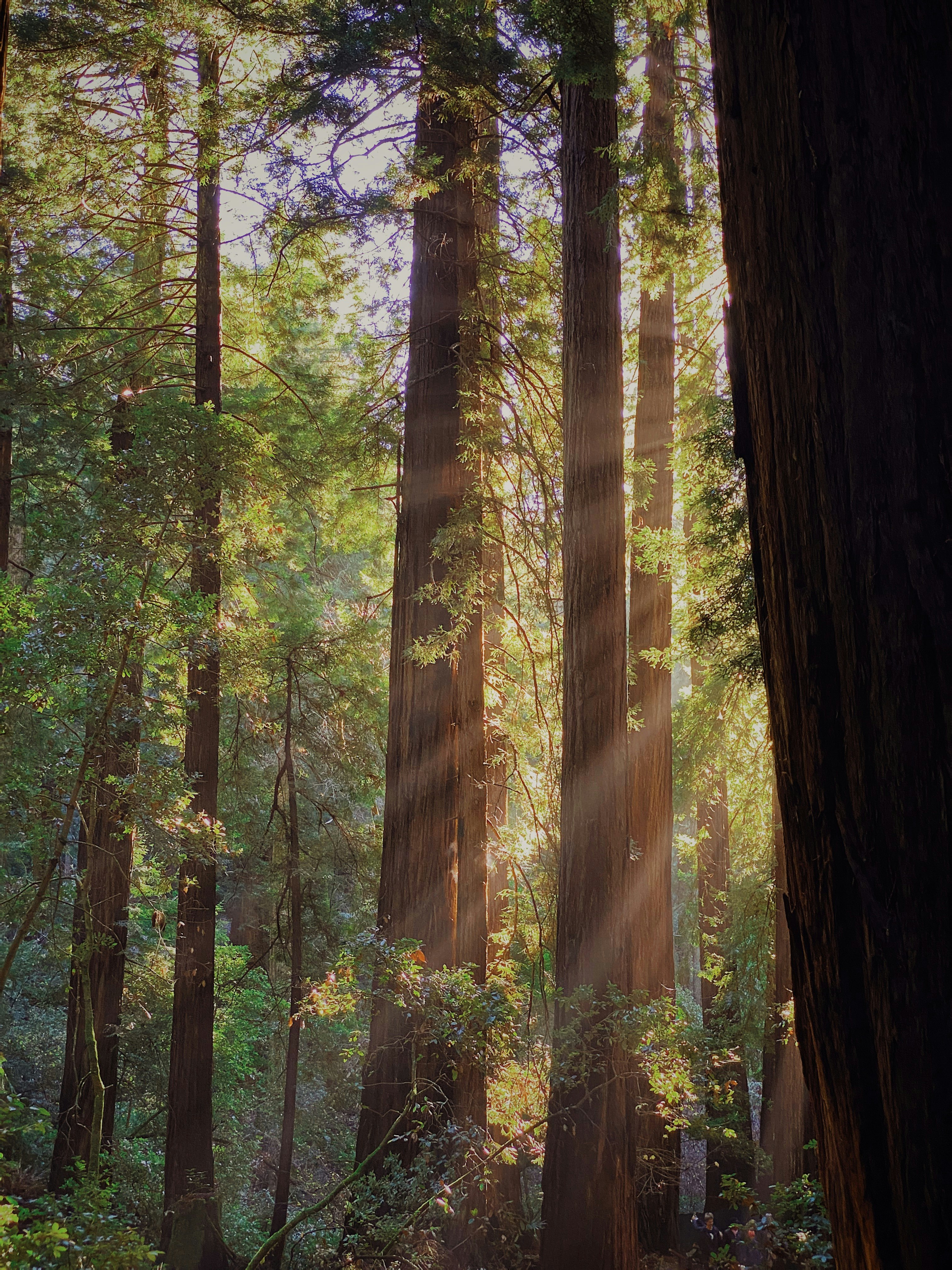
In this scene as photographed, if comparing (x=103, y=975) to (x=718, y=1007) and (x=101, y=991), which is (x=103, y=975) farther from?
(x=718, y=1007)

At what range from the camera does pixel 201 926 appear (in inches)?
373

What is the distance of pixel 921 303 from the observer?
1076 mm

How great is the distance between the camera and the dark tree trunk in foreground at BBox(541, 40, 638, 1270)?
17.8 ft

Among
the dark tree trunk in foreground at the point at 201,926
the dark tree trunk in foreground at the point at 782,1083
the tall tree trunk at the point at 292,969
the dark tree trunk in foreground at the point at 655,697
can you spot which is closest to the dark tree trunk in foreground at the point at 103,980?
the dark tree trunk in foreground at the point at 201,926

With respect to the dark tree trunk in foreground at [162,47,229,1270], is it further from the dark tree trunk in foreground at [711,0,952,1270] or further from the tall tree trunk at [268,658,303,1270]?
the dark tree trunk in foreground at [711,0,952,1270]

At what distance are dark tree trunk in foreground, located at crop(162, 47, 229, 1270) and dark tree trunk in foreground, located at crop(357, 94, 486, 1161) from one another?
6.45 ft

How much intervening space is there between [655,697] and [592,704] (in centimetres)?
383

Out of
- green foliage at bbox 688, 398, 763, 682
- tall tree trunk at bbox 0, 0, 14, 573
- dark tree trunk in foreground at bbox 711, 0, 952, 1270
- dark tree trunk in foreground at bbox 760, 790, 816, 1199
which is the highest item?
tall tree trunk at bbox 0, 0, 14, 573

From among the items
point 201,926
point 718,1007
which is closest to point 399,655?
point 201,926

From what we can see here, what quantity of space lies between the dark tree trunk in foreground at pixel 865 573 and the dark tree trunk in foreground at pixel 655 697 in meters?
6.61

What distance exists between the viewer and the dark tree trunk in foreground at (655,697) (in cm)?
862

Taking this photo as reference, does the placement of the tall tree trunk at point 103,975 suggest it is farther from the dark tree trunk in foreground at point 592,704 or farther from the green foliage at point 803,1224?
the green foliage at point 803,1224

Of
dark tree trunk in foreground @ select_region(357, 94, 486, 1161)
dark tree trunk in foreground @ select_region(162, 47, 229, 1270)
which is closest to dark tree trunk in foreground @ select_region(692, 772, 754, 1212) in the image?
dark tree trunk in foreground @ select_region(357, 94, 486, 1161)

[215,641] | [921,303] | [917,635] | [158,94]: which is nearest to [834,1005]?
[917,635]
